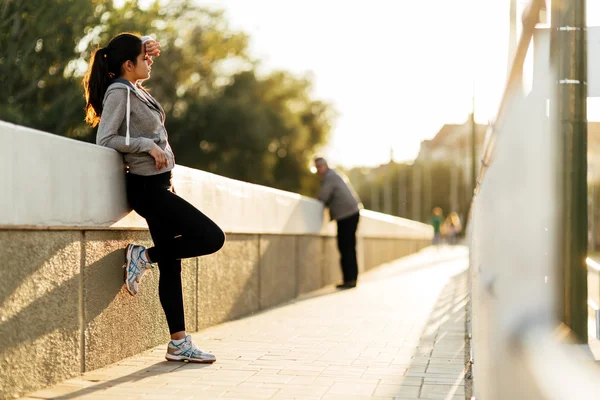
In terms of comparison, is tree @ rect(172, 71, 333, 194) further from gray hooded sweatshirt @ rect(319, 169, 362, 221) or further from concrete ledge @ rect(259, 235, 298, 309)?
concrete ledge @ rect(259, 235, 298, 309)

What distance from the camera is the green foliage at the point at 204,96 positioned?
14383 millimetres

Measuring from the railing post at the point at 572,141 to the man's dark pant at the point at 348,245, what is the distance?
819 cm

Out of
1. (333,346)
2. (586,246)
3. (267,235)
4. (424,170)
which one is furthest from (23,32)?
(424,170)

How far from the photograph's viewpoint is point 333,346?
6066 mm

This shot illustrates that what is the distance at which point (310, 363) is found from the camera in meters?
5.25

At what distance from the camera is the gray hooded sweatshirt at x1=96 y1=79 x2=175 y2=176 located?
475cm

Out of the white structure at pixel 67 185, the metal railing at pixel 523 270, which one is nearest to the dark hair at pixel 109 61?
the white structure at pixel 67 185

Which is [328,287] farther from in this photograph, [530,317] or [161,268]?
[530,317]

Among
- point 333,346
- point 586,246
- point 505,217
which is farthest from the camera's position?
point 333,346

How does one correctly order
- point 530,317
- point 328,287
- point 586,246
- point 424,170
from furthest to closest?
point 424,170
point 328,287
point 586,246
point 530,317

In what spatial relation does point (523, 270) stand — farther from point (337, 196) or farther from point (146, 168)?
point (337, 196)

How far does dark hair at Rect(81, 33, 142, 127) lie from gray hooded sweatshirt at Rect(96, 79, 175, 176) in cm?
13

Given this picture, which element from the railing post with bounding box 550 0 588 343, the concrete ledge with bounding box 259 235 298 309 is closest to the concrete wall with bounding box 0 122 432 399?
the concrete ledge with bounding box 259 235 298 309

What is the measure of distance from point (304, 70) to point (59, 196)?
1840 inches
